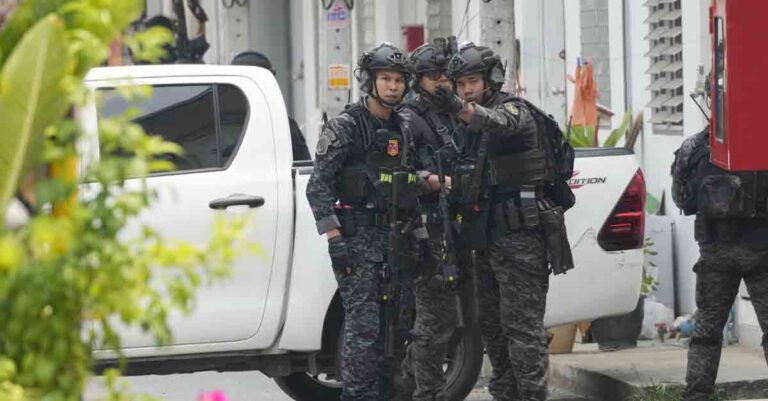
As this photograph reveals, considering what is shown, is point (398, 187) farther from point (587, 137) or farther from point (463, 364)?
point (587, 137)

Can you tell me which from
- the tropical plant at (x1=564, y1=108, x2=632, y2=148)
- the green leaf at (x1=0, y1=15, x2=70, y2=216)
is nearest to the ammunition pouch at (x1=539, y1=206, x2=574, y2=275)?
the tropical plant at (x1=564, y1=108, x2=632, y2=148)

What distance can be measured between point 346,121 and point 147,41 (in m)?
4.78

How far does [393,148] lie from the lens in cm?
757

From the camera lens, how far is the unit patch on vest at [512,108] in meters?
7.10

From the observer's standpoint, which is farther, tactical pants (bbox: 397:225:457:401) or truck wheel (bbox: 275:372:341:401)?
truck wheel (bbox: 275:372:341:401)

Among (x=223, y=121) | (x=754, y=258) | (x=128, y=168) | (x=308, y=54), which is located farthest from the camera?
(x=308, y=54)

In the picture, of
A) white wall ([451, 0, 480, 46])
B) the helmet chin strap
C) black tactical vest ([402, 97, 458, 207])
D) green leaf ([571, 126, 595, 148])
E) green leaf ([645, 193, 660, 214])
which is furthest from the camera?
white wall ([451, 0, 480, 46])

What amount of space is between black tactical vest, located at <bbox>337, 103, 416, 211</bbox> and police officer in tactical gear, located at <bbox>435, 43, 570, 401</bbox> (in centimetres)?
30

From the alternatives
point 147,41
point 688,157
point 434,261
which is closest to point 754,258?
point 688,157

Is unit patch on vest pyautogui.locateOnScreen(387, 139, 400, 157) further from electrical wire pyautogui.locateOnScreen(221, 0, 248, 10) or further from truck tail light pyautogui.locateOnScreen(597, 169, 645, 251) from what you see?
electrical wire pyautogui.locateOnScreen(221, 0, 248, 10)

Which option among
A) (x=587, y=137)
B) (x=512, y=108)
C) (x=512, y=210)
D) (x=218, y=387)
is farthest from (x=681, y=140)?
(x=512, y=108)

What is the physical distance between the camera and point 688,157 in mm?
7453

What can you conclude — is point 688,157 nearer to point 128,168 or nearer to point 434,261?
point 434,261

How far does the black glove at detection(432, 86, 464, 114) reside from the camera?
6.68 metres
